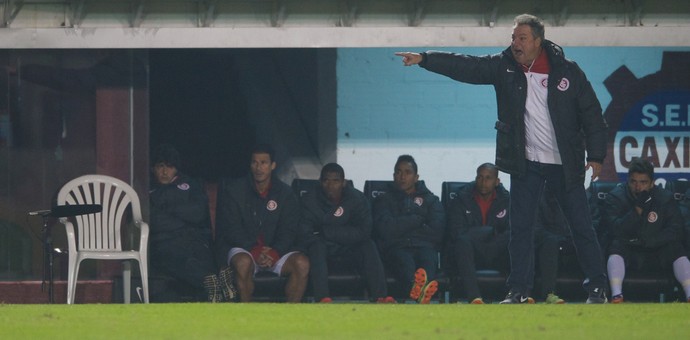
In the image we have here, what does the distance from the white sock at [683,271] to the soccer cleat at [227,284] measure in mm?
3766

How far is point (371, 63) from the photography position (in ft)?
43.6

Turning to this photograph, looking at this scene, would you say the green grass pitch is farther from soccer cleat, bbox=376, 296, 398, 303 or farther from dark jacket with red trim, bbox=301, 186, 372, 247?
dark jacket with red trim, bbox=301, 186, 372, 247

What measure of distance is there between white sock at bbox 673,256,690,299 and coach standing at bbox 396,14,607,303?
2351 mm

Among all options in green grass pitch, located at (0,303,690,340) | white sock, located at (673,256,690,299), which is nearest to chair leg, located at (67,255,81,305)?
green grass pitch, located at (0,303,690,340)

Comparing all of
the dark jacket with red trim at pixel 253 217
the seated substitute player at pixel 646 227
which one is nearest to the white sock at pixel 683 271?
the seated substitute player at pixel 646 227

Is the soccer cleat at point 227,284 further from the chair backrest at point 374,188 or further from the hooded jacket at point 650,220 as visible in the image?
the hooded jacket at point 650,220

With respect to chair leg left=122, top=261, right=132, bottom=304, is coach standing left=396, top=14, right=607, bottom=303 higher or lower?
higher

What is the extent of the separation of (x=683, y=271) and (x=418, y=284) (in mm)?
2252

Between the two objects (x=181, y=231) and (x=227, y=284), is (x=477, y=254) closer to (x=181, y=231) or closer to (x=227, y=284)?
(x=227, y=284)

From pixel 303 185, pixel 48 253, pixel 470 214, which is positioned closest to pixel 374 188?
pixel 303 185

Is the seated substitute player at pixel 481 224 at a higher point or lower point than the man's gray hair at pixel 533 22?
lower

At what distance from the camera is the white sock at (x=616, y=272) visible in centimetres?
1136

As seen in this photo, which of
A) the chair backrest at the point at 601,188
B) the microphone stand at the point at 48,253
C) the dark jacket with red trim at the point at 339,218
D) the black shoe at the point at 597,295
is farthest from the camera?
the chair backrest at the point at 601,188

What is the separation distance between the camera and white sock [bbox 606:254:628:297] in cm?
1136
